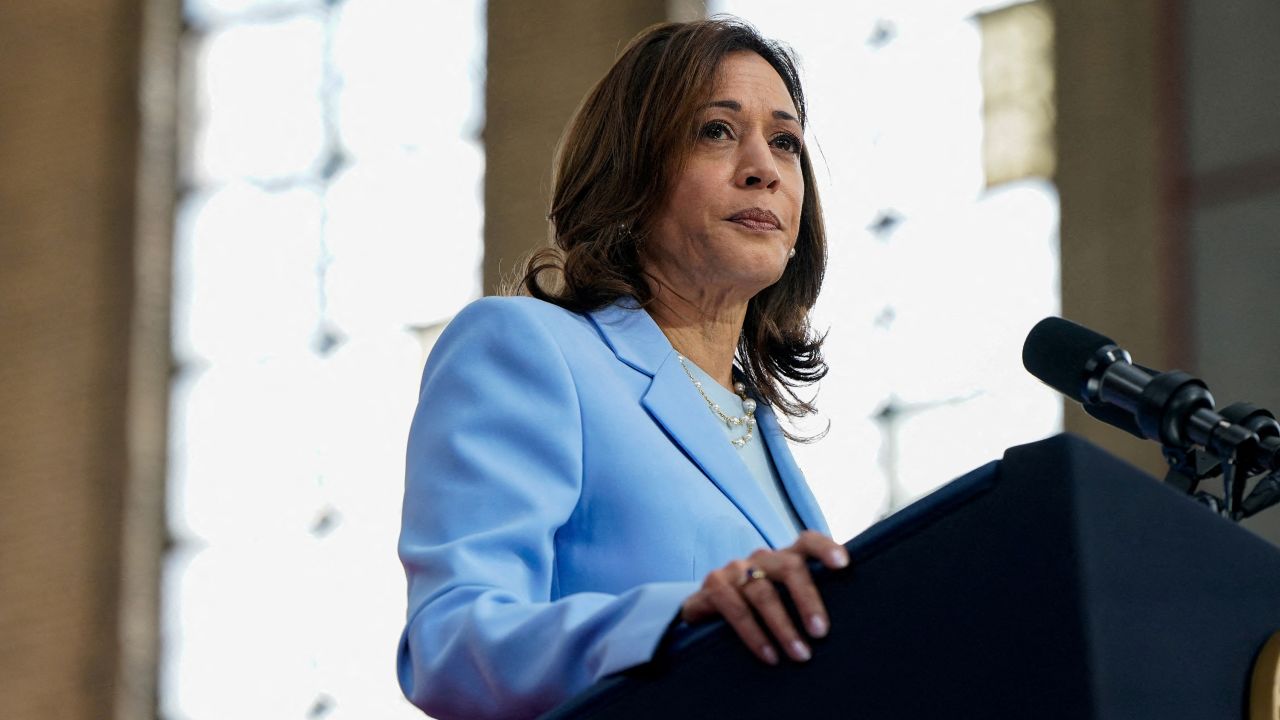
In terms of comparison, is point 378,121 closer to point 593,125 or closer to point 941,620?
point 593,125

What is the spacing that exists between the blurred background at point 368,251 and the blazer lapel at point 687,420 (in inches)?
132

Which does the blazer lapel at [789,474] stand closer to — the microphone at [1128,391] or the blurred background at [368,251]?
the microphone at [1128,391]

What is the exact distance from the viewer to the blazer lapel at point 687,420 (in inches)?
85.6

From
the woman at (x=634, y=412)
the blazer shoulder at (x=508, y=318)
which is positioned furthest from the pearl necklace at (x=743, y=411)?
the blazer shoulder at (x=508, y=318)

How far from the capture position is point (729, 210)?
8.49ft

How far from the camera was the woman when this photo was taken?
161cm

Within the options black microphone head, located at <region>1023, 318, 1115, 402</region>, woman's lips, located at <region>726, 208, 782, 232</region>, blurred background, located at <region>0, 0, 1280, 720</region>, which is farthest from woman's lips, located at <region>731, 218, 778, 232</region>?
blurred background, located at <region>0, 0, 1280, 720</region>

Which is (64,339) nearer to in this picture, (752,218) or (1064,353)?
(752,218)

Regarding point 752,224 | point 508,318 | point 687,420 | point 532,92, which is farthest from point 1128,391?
point 532,92

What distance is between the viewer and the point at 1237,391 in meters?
5.27

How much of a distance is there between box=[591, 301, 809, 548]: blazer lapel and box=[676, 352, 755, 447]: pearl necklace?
0.35 feet

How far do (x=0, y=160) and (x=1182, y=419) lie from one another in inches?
300

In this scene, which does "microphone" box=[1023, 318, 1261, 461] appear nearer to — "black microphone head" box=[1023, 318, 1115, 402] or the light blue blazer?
"black microphone head" box=[1023, 318, 1115, 402]

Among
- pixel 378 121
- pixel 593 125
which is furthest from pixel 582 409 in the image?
pixel 378 121
